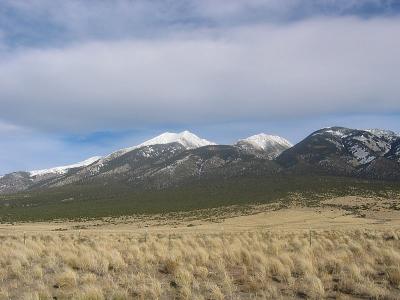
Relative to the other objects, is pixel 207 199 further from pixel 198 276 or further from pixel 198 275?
pixel 198 276

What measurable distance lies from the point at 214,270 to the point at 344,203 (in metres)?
95.6

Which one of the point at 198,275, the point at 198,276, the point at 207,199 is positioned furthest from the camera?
the point at 207,199

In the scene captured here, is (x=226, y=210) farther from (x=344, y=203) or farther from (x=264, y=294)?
(x=264, y=294)

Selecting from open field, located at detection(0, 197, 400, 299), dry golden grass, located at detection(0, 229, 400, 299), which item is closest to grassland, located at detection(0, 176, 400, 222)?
open field, located at detection(0, 197, 400, 299)

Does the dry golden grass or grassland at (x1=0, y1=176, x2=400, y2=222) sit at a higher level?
grassland at (x1=0, y1=176, x2=400, y2=222)

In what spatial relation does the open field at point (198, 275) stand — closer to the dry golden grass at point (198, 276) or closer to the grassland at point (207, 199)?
the dry golden grass at point (198, 276)

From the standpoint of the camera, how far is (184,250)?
22375 mm

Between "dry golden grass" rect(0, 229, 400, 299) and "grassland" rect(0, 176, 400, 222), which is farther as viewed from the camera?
"grassland" rect(0, 176, 400, 222)

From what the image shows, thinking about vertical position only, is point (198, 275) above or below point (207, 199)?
below

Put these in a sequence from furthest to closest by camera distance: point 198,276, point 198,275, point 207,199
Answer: point 207,199 → point 198,275 → point 198,276

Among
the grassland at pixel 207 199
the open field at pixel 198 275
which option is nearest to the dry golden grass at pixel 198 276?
the open field at pixel 198 275

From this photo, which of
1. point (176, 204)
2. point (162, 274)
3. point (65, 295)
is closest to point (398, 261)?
point (162, 274)

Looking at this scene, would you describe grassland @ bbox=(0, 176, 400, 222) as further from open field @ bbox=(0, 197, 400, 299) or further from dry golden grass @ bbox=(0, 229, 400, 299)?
dry golden grass @ bbox=(0, 229, 400, 299)

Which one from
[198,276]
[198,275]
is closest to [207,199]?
[198,275]
